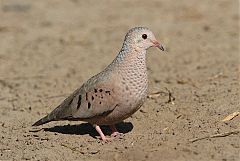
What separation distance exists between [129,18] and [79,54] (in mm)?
2604

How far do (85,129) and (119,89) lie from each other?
943 mm

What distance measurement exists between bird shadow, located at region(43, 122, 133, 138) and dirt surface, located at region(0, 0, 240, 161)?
11 mm

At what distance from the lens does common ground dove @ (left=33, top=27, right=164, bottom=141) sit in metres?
6.08

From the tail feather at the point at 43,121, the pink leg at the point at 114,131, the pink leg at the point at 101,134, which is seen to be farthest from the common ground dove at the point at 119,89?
the tail feather at the point at 43,121

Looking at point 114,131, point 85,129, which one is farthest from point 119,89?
point 85,129

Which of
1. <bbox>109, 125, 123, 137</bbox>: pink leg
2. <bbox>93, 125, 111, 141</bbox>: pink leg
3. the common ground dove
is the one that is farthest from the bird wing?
<bbox>109, 125, 123, 137</bbox>: pink leg

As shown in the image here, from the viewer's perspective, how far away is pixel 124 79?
6113mm

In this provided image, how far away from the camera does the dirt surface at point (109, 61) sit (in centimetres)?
607

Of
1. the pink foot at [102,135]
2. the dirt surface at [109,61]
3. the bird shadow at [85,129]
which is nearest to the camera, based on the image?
the dirt surface at [109,61]

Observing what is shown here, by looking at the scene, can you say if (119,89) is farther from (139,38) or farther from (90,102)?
(139,38)

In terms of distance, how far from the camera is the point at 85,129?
685cm

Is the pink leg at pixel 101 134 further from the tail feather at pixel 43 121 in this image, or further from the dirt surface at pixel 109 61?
the tail feather at pixel 43 121

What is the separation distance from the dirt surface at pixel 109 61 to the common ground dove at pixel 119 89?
0.91ft

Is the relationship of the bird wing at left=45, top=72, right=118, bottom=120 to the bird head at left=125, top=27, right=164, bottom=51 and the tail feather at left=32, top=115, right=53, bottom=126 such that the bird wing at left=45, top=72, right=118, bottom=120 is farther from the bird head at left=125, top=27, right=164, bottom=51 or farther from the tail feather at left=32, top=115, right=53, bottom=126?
the bird head at left=125, top=27, right=164, bottom=51
